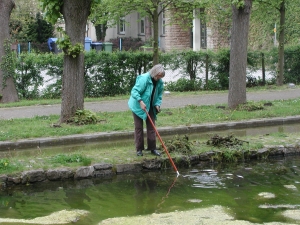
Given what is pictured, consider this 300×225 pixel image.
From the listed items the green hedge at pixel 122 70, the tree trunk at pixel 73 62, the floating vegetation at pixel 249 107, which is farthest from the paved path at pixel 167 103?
the tree trunk at pixel 73 62

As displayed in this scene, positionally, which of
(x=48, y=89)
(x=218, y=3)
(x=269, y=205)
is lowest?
(x=269, y=205)

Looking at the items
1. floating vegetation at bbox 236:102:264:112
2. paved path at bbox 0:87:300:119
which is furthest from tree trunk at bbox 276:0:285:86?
floating vegetation at bbox 236:102:264:112

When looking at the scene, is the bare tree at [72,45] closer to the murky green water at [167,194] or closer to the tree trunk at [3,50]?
the murky green water at [167,194]

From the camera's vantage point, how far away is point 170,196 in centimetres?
844

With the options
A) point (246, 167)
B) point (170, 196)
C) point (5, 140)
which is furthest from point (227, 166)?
point (5, 140)

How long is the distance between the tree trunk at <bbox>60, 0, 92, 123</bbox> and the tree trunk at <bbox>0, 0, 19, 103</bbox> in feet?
15.1

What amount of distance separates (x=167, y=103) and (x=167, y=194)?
8524 mm

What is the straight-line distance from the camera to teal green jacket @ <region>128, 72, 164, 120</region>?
9.78 m

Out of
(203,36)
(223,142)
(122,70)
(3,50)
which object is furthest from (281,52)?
(203,36)

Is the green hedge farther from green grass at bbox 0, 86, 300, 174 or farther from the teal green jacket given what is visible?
the teal green jacket

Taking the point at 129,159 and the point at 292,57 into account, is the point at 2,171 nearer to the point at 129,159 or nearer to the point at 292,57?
the point at 129,159

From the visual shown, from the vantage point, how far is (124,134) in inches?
495

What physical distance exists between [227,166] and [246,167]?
0.33 meters

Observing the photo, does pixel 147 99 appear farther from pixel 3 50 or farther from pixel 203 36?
pixel 203 36
